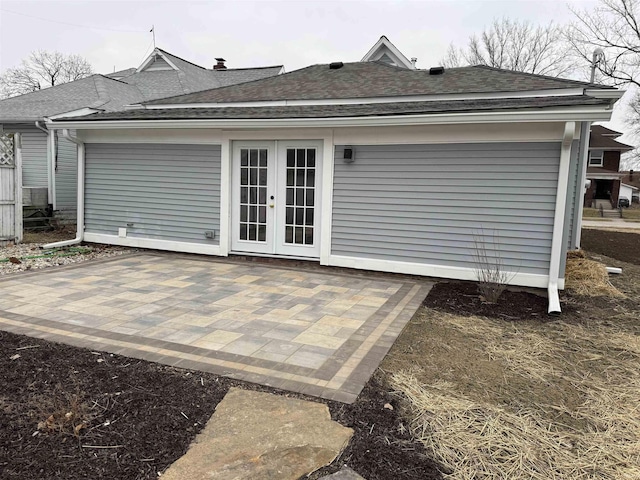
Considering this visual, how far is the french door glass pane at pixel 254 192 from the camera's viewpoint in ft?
23.9

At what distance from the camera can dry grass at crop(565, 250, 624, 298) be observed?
6.12 meters

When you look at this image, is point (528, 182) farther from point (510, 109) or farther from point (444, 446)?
point (444, 446)

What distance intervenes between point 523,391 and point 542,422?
431 millimetres

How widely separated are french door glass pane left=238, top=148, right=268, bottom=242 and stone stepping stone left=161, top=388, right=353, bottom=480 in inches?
185

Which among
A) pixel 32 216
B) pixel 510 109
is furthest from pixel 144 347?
pixel 32 216

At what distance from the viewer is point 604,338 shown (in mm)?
4289

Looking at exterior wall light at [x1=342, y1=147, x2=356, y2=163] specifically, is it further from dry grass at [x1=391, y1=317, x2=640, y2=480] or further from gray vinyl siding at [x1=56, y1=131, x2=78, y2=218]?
gray vinyl siding at [x1=56, y1=131, x2=78, y2=218]

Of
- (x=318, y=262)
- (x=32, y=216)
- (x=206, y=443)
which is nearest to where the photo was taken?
(x=206, y=443)

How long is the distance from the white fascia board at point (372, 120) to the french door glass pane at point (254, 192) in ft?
1.96

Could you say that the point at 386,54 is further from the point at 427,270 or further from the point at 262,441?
the point at 262,441

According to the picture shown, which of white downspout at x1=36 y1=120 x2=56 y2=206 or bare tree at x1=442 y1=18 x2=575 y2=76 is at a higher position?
bare tree at x1=442 y1=18 x2=575 y2=76

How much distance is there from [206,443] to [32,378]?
153 cm

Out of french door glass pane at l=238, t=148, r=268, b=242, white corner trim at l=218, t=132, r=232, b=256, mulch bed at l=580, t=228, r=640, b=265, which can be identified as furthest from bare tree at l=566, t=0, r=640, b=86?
white corner trim at l=218, t=132, r=232, b=256

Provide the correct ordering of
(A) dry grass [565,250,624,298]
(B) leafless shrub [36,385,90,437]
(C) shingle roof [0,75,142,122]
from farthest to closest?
(C) shingle roof [0,75,142,122], (A) dry grass [565,250,624,298], (B) leafless shrub [36,385,90,437]
